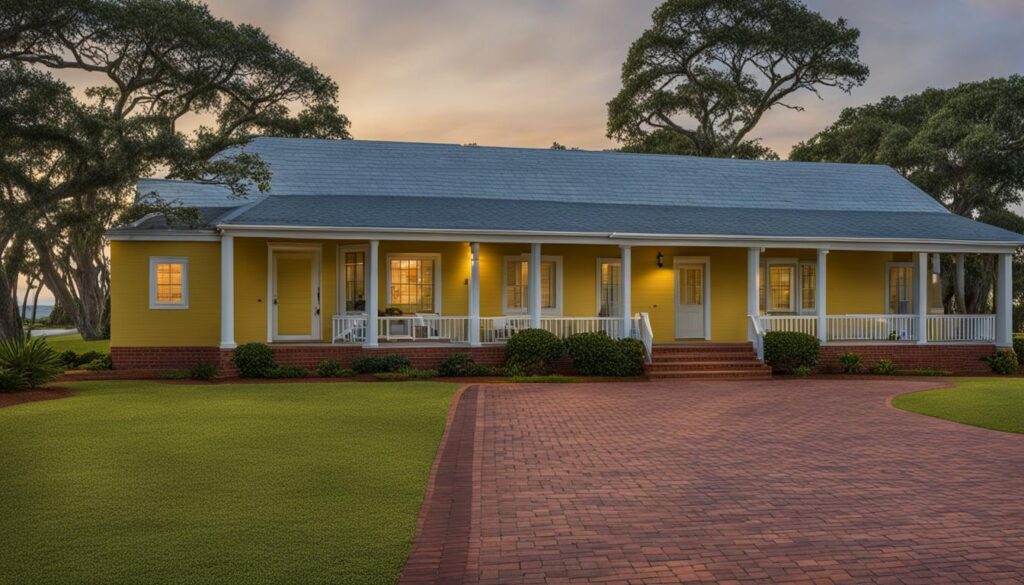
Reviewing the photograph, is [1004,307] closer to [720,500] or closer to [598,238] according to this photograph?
[598,238]

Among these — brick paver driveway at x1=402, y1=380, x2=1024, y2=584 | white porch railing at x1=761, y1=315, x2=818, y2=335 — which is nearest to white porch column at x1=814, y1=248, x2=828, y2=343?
white porch railing at x1=761, y1=315, x2=818, y2=335

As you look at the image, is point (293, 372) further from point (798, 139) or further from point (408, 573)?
point (798, 139)

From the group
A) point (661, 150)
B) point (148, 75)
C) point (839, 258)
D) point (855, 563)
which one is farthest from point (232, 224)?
point (661, 150)

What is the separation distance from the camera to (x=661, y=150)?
4206 centimetres

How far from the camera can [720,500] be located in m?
7.15

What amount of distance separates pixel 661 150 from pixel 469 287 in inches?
988

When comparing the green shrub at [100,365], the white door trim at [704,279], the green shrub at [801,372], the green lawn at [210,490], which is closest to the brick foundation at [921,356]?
the green shrub at [801,372]

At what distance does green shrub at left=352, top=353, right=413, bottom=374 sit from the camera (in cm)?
1762

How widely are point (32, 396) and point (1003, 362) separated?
22.5 metres

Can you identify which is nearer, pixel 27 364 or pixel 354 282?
pixel 27 364

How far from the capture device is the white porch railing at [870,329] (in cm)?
2072

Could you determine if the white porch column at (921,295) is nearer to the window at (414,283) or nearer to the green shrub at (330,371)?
the window at (414,283)

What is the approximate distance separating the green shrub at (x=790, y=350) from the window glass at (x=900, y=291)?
17.0ft

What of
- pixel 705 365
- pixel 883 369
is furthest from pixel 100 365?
pixel 883 369
